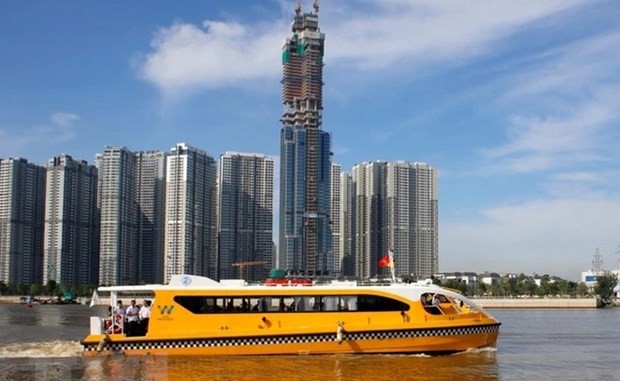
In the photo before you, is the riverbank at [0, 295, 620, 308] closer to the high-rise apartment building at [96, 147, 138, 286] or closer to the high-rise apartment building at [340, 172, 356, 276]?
the high-rise apartment building at [96, 147, 138, 286]

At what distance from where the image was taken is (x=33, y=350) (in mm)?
23781

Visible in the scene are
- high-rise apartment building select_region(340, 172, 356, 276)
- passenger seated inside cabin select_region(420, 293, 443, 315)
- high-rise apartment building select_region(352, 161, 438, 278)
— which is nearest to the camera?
passenger seated inside cabin select_region(420, 293, 443, 315)

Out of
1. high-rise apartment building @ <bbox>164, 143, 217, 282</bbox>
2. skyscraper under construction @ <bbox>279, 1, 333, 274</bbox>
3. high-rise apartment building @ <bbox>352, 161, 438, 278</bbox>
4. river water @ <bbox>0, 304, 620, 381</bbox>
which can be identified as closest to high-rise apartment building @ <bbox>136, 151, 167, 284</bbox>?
high-rise apartment building @ <bbox>164, 143, 217, 282</bbox>

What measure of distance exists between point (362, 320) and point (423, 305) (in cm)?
218

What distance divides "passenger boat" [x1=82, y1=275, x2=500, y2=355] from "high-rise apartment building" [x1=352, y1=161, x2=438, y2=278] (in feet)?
406

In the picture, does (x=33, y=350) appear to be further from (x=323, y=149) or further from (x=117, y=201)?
(x=323, y=149)

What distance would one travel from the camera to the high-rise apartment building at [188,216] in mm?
131500

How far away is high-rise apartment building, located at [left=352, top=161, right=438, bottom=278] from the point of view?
488 feet

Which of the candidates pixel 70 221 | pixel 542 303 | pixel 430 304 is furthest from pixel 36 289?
pixel 430 304

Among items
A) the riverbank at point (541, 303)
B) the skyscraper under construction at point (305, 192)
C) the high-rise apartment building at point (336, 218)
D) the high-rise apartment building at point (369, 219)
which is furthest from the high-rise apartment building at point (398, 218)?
the riverbank at point (541, 303)

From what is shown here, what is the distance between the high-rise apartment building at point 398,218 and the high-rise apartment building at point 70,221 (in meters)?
56.7

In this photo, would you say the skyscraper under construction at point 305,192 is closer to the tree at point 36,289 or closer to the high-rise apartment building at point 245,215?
the high-rise apartment building at point 245,215

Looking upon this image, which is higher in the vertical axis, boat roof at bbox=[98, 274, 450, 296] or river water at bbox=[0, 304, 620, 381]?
boat roof at bbox=[98, 274, 450, 296]

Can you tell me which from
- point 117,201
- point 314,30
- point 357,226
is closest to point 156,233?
point 117,201
